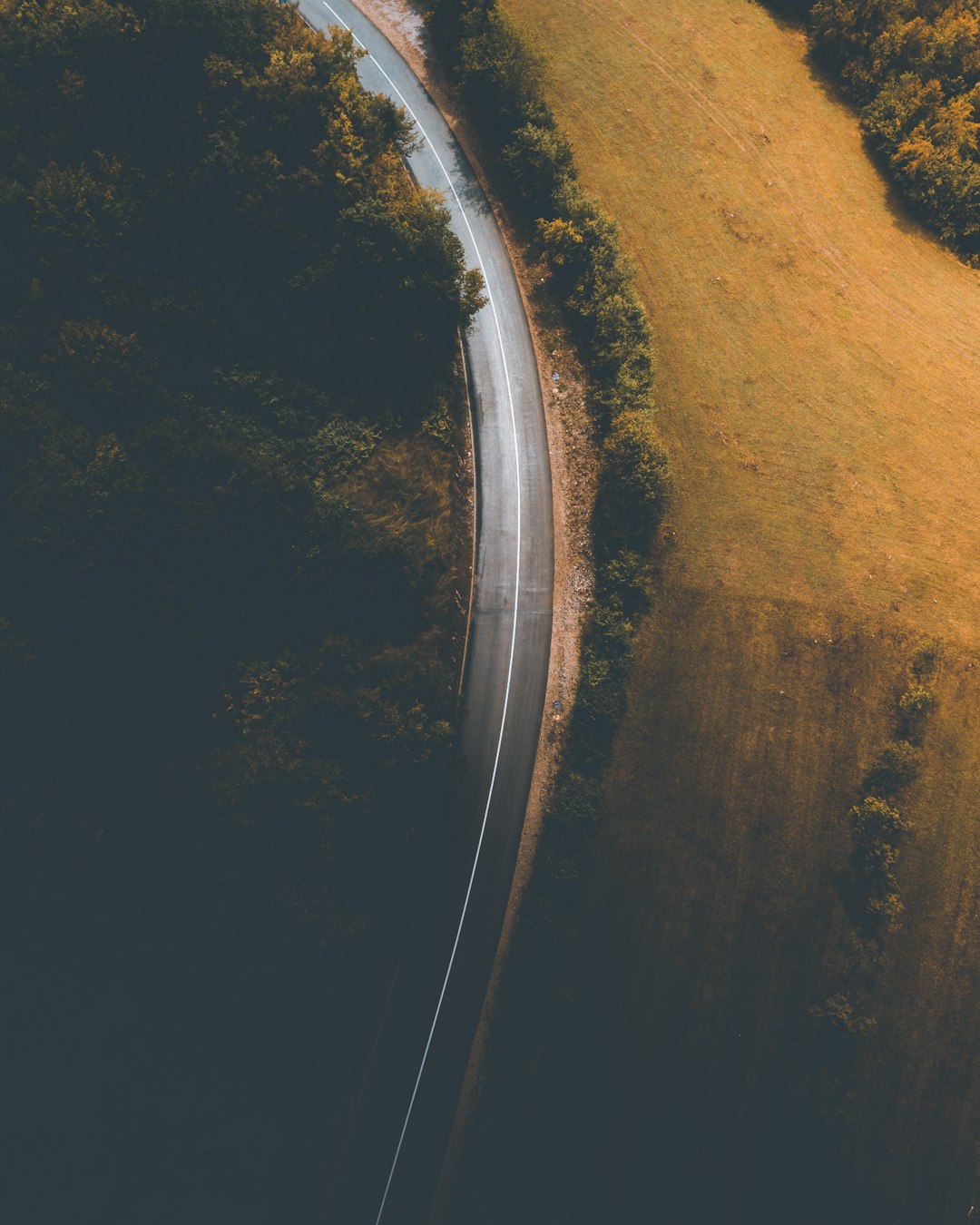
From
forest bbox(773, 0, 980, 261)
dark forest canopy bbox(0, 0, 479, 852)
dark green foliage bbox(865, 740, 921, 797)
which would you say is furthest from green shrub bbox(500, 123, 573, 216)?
dark green foliage bbox(865, 740, 921, 797)

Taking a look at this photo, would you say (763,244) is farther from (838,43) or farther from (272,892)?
(272,892)

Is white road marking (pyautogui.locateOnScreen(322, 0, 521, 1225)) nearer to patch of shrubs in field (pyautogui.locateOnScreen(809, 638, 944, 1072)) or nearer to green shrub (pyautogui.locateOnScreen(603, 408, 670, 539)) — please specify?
green shrub (pyautogui.locateOnScreen(603, 408, 670, 539))

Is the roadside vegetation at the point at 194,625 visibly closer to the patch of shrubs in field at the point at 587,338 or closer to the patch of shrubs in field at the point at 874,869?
the patch of shrubs in field at the point at 587,338

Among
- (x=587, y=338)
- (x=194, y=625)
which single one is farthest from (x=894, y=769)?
(x=194, y=625)

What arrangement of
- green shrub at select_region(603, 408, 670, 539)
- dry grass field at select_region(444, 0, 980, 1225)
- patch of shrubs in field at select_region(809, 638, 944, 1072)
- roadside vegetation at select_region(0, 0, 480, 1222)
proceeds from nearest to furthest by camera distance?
1. roadside vegetation at select_region(0, 0, 480, 1222)
2. patch of shrubs in field at select_region(809, 638, 944, 1072)
3. dry grass field at select_region(444, 0, 980, 1225)
4. green shrub at select_region(603, 408, 670, 539)

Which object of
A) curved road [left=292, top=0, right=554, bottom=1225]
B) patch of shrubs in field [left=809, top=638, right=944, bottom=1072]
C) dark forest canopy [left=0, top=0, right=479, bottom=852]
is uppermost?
dark forest canopy [left=0, top=0, right=479, bottom=852]

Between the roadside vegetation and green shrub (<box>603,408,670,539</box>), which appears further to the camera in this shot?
green shrub (<box>603,408,670,539</box>)
